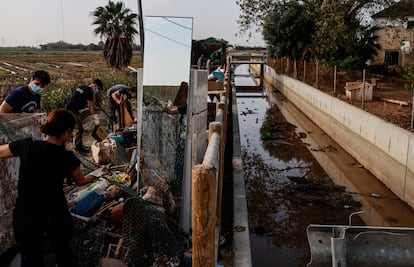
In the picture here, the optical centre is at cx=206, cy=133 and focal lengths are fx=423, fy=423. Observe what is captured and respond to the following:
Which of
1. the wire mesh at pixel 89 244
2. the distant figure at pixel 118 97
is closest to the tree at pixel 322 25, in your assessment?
the distant figure at pixel 118 97

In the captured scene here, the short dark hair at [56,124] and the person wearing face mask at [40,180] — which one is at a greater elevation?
the short dark hair at [56,124]

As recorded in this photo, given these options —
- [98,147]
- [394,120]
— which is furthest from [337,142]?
[98,147]

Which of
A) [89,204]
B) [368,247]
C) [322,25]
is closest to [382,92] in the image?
[322,25]

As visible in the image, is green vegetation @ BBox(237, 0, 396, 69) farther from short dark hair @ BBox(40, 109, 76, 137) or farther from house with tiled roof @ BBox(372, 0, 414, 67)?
short dark hair @ BBox(40, 109, 76, 137)

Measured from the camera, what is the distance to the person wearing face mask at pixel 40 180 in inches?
127

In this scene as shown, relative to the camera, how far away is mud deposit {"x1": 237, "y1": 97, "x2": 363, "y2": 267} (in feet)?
24.3

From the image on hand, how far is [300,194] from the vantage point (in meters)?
9.91

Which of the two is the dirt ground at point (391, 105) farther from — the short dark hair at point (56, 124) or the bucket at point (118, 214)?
the short dark hair at point (56, 124)

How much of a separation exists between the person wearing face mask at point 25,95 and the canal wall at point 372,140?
25.0 ft

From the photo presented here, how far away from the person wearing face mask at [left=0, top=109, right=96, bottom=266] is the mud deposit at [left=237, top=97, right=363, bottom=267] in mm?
4297

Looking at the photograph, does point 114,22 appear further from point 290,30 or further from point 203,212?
point 203,212

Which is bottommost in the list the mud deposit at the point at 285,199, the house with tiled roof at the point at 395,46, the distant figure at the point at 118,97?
the mud deposit at the point at 285,199

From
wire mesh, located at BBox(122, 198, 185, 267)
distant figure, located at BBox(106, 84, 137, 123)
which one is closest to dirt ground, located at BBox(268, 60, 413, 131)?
distant figure, located at BBox(106, 84, 137, 123)

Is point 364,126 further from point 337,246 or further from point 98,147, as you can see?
point 337,246
